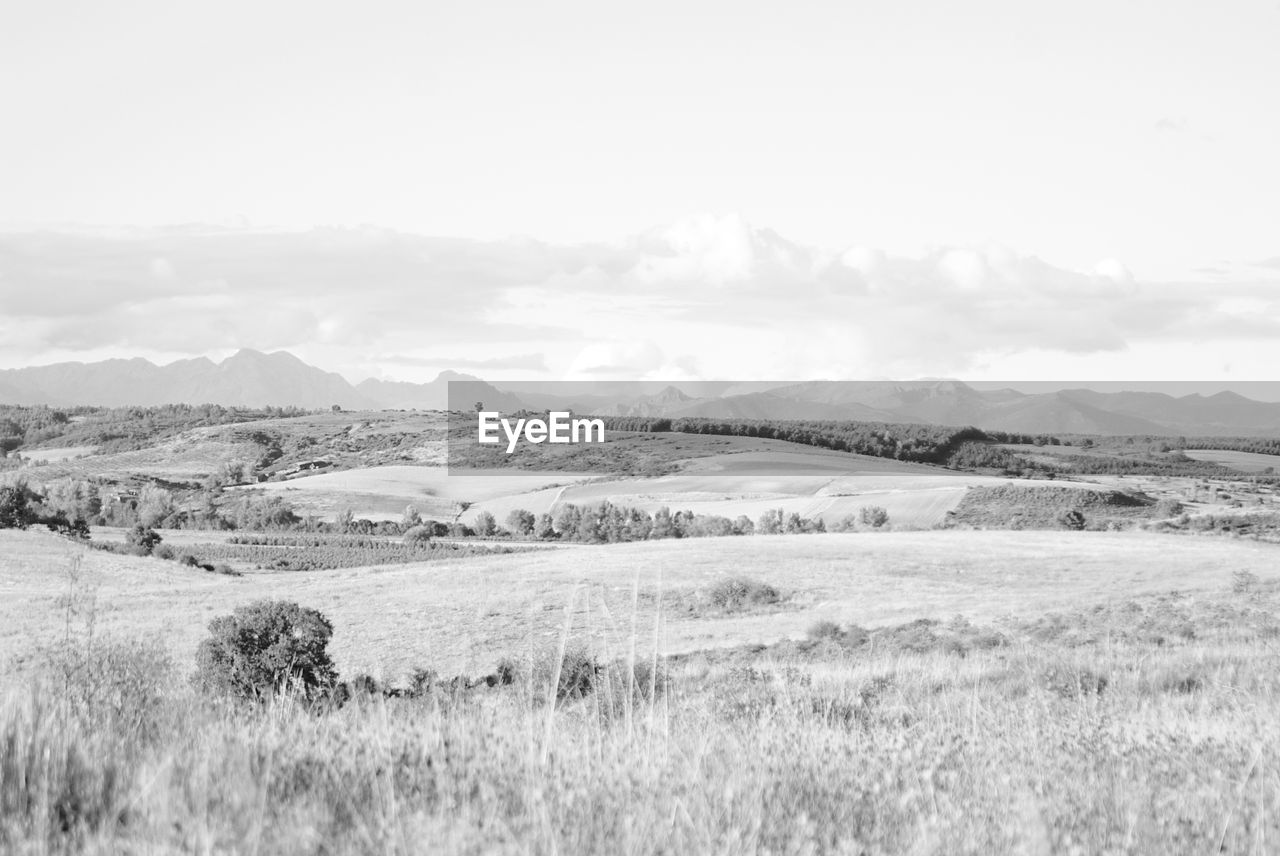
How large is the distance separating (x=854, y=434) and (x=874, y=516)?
56.8 metres

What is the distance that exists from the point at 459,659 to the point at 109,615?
65.8ft

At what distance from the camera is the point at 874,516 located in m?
86.6

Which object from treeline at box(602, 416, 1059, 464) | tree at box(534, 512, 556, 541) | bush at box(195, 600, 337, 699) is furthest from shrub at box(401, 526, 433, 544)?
bush at box(195, 600, 337, 699)

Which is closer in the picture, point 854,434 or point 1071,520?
point 1071,520

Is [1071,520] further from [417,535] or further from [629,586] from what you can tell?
[417,535]

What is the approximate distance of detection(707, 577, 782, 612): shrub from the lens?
4753 cm

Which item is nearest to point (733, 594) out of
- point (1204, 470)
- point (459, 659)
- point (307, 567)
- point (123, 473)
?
point (459, 659)

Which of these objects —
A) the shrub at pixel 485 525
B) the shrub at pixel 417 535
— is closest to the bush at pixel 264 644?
the shrub at pixel 417 535

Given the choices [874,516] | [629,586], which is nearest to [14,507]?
[629,586]

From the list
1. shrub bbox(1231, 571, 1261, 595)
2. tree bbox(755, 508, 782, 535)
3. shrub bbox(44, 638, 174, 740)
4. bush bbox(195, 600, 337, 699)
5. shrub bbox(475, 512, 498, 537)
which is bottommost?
shrub bbox(475, 512, 498, 537)

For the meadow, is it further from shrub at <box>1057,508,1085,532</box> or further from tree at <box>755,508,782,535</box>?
tree at <box>755,508,782,535</box>

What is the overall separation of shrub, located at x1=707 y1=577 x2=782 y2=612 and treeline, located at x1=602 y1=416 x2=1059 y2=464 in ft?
288

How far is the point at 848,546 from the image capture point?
62656mm

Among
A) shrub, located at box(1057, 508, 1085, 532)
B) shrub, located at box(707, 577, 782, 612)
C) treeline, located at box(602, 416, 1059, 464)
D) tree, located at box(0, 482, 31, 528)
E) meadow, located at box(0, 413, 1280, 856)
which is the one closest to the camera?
meadow, located at box(0, 413, 1280, 856)
